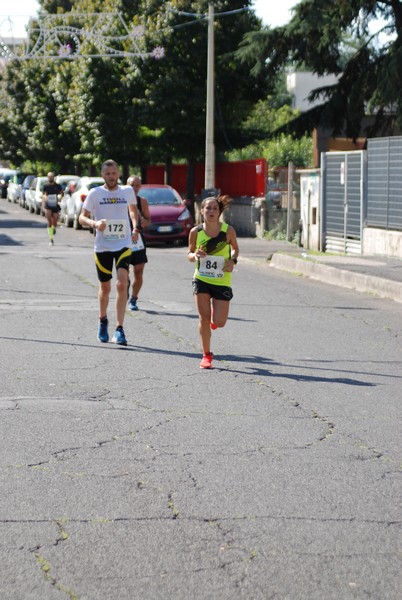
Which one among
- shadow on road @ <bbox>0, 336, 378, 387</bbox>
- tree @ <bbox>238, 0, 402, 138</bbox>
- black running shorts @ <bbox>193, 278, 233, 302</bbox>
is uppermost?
tree @ <bbox>238, 0, 402, 138</bbox>

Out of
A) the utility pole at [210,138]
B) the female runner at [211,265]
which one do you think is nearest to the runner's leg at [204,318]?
the female runner at [211,265]

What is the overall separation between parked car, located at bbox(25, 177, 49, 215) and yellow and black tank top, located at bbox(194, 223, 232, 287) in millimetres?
40571

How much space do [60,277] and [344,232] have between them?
8398 millimetres

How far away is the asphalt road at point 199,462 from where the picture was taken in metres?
4.65

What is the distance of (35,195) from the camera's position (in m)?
52.5

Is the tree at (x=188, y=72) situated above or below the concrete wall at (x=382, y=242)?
above

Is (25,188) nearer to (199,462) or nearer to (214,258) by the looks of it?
(214,258)

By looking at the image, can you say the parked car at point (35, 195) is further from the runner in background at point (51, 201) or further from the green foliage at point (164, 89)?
the runner in background at point (51, 201)

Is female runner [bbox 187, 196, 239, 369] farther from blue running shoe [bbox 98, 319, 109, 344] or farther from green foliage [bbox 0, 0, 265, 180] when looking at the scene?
green foliage [bbox 0, 0, 265, 180]

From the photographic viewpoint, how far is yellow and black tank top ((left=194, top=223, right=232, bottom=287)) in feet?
33.8

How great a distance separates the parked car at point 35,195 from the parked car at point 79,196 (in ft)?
36.1

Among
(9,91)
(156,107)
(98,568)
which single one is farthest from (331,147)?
(9,91)

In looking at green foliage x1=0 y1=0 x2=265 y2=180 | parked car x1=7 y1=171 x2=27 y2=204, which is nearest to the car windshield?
green foliage x1=0 y1=0 x2=265 y2=180

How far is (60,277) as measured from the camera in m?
19.6
